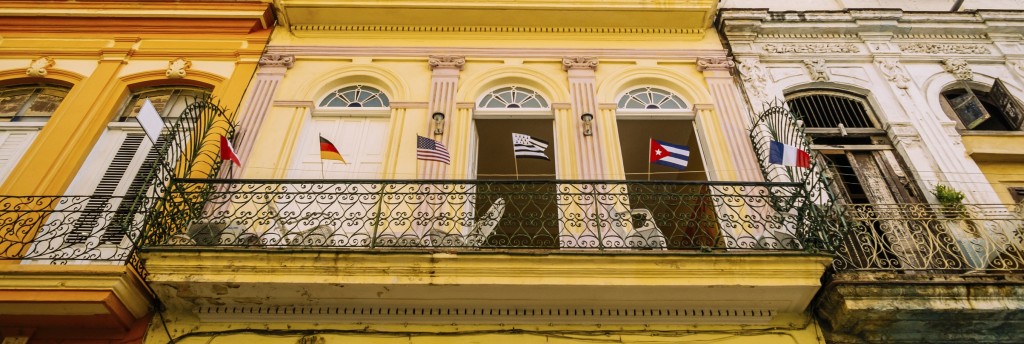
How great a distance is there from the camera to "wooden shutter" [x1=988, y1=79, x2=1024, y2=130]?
771cm

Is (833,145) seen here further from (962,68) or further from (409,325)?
(409,325)

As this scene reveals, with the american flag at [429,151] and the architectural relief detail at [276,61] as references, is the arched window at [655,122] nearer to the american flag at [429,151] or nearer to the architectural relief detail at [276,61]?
the american flag at [429,151]

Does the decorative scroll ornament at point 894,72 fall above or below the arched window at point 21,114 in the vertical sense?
above

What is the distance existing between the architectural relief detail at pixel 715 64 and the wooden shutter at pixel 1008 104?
3.42 metres

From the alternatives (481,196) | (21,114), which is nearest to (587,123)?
(481,196)

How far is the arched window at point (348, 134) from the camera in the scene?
6.93 metres

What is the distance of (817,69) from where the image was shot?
8.27 m

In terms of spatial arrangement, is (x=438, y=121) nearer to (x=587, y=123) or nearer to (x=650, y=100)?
(x=587, y=123)

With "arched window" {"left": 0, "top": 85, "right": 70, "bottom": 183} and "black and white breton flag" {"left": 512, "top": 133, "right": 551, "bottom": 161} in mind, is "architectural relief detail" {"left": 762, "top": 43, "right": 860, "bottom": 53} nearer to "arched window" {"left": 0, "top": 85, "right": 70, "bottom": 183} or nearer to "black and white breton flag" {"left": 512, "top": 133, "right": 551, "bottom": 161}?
"black and white breton flag" {"left": 512, "top": 133, "right": 551, "bottom": 161}

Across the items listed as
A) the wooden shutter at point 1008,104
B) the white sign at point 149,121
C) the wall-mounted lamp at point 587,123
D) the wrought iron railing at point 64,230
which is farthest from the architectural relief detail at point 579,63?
the wooden shutter at point 1008,104

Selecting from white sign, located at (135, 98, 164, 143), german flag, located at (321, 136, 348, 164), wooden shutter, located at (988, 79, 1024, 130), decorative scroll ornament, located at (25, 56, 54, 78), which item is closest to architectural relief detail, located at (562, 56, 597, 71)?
german flag, located at (321, 136, 348, 164)

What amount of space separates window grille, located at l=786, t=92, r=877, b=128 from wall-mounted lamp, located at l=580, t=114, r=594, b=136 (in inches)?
111

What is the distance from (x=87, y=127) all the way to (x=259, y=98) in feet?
6.33

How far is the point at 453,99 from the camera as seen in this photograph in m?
7.59
